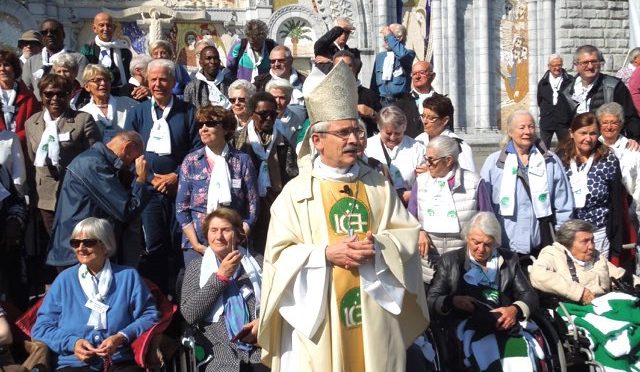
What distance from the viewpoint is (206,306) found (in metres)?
5.86

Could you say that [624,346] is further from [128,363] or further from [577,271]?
[128,363]

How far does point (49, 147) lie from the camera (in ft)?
23.9

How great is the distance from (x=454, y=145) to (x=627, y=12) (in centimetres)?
1621

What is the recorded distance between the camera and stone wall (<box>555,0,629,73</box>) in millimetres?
21312

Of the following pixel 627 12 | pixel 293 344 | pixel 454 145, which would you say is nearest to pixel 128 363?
pixel 293 344

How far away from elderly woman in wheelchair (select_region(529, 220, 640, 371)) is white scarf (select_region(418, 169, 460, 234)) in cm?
62

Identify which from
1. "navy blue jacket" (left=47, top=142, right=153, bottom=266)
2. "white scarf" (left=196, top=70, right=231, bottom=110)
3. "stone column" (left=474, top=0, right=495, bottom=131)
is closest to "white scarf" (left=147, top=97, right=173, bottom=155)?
"navy blue jacket" (left=47, top=142, right=153, bottom=266)

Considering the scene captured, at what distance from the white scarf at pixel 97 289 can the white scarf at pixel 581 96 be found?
5.58 m

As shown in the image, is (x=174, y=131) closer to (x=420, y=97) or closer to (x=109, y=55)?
(x=109, y=55)

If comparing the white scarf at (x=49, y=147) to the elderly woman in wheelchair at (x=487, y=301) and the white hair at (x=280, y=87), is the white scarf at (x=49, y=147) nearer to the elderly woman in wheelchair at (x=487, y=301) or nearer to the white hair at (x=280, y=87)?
→ the white hair at (x=280, y=87)

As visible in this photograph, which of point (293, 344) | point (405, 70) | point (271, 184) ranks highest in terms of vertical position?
point (405, 70)

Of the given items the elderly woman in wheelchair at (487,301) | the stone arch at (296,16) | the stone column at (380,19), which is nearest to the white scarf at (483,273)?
the elderly woman in wheelchair at (487,301)

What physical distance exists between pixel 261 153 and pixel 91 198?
1.42 metres

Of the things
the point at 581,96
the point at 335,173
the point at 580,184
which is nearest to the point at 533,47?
the point at 581,96
